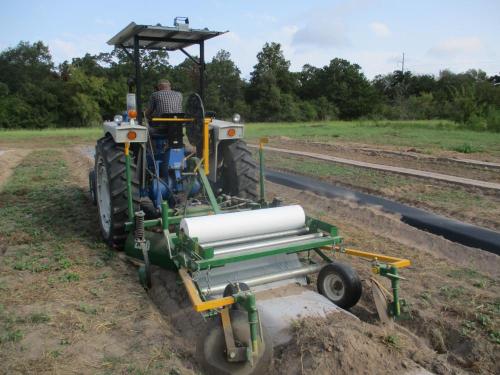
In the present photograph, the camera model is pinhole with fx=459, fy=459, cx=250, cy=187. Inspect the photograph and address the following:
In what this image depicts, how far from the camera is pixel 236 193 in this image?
5.36m

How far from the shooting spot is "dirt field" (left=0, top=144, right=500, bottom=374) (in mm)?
2795

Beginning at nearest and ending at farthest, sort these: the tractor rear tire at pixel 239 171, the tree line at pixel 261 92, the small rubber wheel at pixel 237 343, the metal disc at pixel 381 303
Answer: the small rubber wheel at pixel 237 343
the metal disc at pixel 381 303
the tractor rear tire at pixel 239 171
the tree line at pixel 261 92

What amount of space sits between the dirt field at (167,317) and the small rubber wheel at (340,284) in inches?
8.1

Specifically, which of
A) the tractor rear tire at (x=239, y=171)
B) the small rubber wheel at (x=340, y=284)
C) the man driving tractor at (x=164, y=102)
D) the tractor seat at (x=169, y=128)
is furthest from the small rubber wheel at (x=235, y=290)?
the man driving tractor at (x=164, y=102)

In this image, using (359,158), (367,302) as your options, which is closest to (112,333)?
(367,302)

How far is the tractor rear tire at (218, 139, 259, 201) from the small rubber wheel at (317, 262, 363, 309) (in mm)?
1814

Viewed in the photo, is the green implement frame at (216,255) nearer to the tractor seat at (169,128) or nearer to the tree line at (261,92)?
the tractor seat at (169,128)

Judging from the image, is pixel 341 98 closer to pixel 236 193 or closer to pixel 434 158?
pixel 434 158

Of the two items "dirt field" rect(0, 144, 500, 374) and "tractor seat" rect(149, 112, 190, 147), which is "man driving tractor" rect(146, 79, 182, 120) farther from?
"dirt field" rect(0, 144, 500, 374)

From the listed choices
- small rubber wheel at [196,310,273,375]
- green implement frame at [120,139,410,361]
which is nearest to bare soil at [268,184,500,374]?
small rubber wheel at [196,310,273,375]

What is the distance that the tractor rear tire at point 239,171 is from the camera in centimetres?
532

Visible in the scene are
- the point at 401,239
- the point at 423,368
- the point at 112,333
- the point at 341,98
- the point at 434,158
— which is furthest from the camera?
the point at 341,98

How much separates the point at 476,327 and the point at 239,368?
183 centimetres

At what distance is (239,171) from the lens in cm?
530
